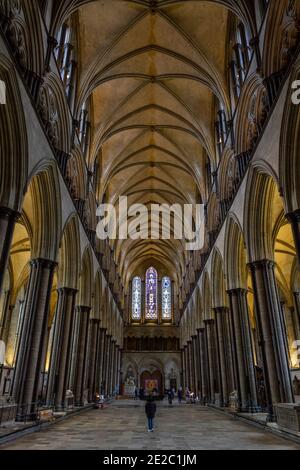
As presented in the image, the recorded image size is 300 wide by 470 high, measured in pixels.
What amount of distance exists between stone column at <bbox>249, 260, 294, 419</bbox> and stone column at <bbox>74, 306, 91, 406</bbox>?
30.1ft

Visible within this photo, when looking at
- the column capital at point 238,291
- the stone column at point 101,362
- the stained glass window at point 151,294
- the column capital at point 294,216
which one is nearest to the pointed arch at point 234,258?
the column capital at point 238,291

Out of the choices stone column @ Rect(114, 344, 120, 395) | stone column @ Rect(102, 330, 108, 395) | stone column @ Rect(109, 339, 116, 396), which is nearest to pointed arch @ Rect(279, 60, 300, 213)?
stone column @ Rect(102, 330, 108, 395)

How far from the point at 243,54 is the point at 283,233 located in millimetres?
9742

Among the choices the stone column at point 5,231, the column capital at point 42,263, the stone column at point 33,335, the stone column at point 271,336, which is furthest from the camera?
the column capital at point 42,263

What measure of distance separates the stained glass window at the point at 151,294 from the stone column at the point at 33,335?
92.1ft

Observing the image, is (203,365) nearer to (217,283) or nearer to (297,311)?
(297,311)

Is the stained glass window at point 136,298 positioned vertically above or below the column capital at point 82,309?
above

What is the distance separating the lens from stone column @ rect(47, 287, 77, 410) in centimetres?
1295

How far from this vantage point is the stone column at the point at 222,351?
16172 mm

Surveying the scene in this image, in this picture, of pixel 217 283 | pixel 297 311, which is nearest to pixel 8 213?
pixel 217 283

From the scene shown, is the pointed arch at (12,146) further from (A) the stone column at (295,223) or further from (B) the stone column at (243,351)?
(B) the stone column at (243,351)

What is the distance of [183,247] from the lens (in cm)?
3091

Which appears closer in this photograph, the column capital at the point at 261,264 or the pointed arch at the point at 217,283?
the column capital at the point at 261,264
